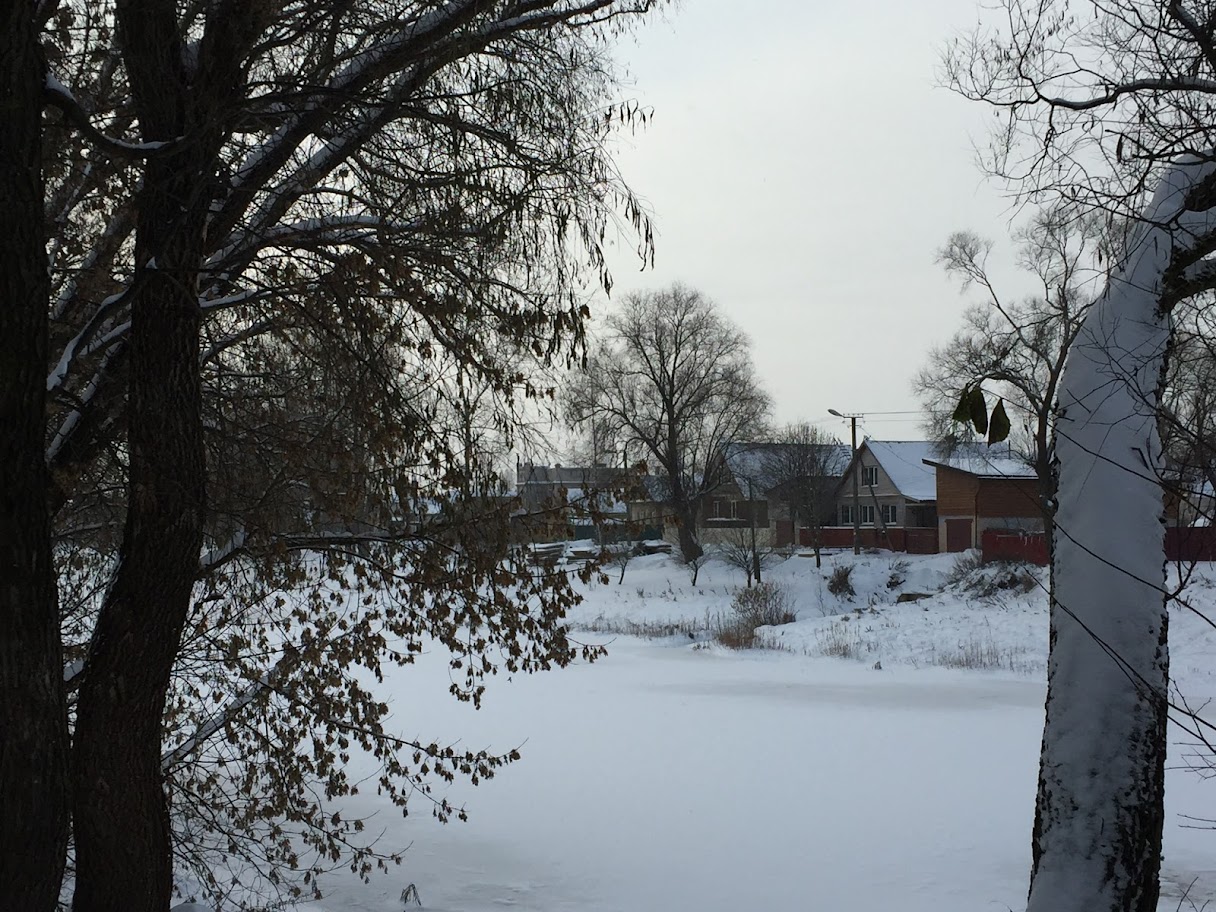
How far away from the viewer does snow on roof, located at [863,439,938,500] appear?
51.7m

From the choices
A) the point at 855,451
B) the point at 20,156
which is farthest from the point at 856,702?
the point at 855,451

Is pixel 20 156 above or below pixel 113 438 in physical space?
above

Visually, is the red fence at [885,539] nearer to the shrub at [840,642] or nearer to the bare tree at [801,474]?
the bare tree at [801,474]

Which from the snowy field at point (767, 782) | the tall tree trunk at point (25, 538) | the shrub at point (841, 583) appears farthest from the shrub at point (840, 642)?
the tall tree trunk at point (25, 538)

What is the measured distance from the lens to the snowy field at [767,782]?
9125mm

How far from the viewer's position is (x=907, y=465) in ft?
177

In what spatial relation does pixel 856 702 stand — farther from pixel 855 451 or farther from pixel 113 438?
pixel 855 451

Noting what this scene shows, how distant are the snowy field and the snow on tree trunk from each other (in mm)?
1150

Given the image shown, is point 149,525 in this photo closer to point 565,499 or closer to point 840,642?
point 565,499

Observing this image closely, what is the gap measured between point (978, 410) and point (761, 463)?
49.3m

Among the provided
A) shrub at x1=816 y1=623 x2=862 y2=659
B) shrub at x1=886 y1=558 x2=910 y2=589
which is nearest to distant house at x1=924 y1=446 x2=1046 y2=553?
shrub at x1=886 y1=558 x2=910 y2=589

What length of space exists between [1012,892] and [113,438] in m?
7.63

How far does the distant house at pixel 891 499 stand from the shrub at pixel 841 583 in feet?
52.2

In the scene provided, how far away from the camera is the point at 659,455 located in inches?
1750
